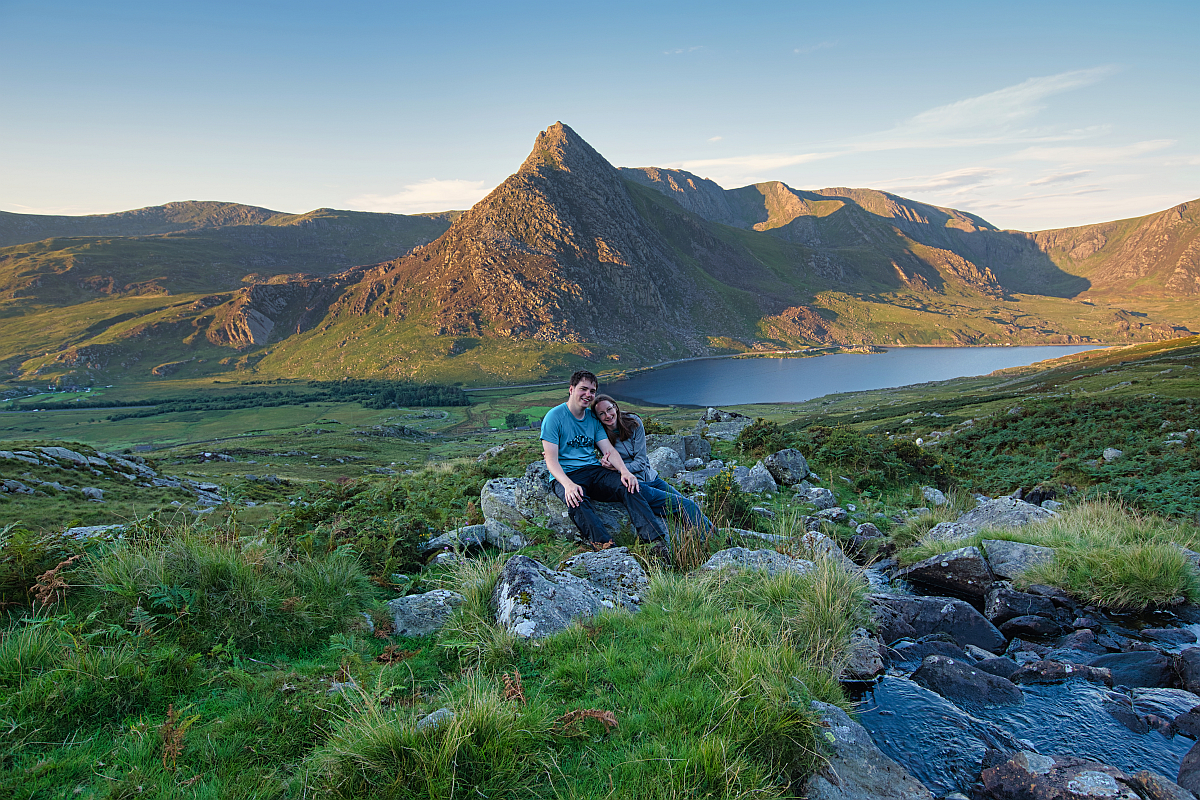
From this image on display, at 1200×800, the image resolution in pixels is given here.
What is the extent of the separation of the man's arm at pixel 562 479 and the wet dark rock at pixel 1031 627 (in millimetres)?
6115

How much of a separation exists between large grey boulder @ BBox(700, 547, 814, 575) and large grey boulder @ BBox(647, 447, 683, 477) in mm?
6914

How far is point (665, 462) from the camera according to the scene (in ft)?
49.4

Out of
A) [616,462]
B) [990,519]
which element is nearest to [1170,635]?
[990,519]

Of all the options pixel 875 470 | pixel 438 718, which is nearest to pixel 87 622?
pixel 438 718

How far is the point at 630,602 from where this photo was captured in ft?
20.8

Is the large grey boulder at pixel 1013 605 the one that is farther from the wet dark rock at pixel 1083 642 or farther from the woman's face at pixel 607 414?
the woman's face at pixel 607 414

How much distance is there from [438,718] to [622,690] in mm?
1561

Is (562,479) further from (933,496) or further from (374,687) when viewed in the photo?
(933,496)

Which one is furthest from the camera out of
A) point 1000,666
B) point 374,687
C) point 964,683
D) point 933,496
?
point 933,496

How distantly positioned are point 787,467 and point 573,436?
28.0 feet

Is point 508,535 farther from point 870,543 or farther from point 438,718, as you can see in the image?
point 870,543

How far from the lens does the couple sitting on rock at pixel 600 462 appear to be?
841 cm

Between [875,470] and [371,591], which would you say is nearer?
[371,591]

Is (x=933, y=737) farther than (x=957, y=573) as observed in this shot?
No
